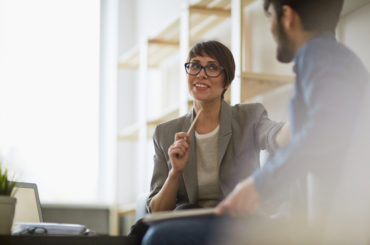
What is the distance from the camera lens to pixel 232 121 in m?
1.95

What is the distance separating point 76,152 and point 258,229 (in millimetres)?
3676

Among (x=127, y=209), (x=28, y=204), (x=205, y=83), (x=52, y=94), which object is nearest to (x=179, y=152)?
(x=205, y=83)

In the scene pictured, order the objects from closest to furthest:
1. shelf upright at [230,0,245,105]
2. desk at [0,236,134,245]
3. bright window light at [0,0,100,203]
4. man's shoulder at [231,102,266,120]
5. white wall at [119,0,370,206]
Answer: desk at [0,236,134,245]
man's shoulder at [231,102,266,120]
white wall at [119,0,370,206]
shelf upright at [230,0,245,105]
bright window light at [0,0,100,203]

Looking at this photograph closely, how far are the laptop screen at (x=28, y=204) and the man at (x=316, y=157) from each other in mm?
957

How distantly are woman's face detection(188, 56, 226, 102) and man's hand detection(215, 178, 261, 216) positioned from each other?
80 cm

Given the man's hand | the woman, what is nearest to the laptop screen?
the woman

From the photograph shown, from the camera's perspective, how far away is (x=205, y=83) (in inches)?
78.5

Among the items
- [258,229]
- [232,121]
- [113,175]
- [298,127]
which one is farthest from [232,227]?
[113,175]

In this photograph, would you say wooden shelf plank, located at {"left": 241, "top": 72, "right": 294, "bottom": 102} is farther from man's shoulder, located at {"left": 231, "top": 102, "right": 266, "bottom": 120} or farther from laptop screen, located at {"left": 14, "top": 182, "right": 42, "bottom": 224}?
laptop screen, located at {"left": 14, "top": 182, "right": 42, "bottom": 224}

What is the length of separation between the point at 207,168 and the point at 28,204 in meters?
0.72

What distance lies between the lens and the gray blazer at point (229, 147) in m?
1.86

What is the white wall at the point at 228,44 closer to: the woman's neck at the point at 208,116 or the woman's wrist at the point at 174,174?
the woman's neck at the point at 208,116

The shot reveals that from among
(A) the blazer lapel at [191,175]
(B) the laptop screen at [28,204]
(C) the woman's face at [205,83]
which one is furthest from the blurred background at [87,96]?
(A) the blazer lapel at [191,175]

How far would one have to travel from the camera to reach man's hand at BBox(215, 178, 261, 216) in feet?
3.97
